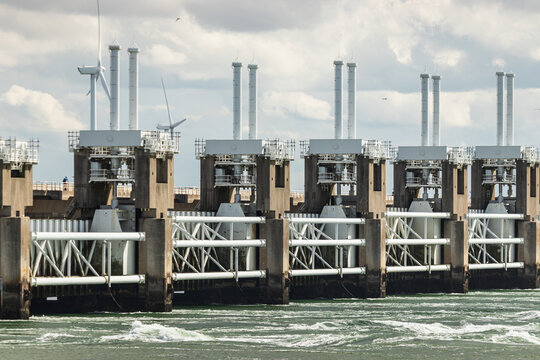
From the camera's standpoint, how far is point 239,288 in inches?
4043

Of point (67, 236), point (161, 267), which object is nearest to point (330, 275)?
point (161, 267)

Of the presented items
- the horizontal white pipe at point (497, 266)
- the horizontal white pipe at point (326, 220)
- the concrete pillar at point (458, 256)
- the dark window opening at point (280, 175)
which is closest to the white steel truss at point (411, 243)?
the concrete pillar at point (458, 256)

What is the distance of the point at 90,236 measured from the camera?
88312 millimetres

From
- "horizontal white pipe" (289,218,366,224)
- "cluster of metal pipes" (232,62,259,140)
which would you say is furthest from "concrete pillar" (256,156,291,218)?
"cluster of metal pipes" (232,62,259,140)

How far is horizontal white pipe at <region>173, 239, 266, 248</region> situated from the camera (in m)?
94.4

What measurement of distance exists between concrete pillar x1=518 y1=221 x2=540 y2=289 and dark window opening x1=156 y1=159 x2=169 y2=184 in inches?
2008

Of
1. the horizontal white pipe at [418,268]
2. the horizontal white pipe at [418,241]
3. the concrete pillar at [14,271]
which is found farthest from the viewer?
the horizontal white pipe at [418,241]

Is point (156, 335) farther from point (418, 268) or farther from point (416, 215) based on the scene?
point (416, 215)

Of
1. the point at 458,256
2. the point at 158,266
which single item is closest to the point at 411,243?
the point at 458,256

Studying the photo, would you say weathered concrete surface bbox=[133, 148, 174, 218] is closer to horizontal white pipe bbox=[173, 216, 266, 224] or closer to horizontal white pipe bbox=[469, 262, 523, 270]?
horizontal white pipe bbox=[173, 216, 266, 224]

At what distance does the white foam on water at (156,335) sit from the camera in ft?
255

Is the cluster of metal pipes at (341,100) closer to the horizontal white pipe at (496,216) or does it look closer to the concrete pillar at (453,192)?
the concrete pillar at (453,192)

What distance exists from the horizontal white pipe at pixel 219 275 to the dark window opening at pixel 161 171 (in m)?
7.31

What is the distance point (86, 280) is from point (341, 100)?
133 ft
